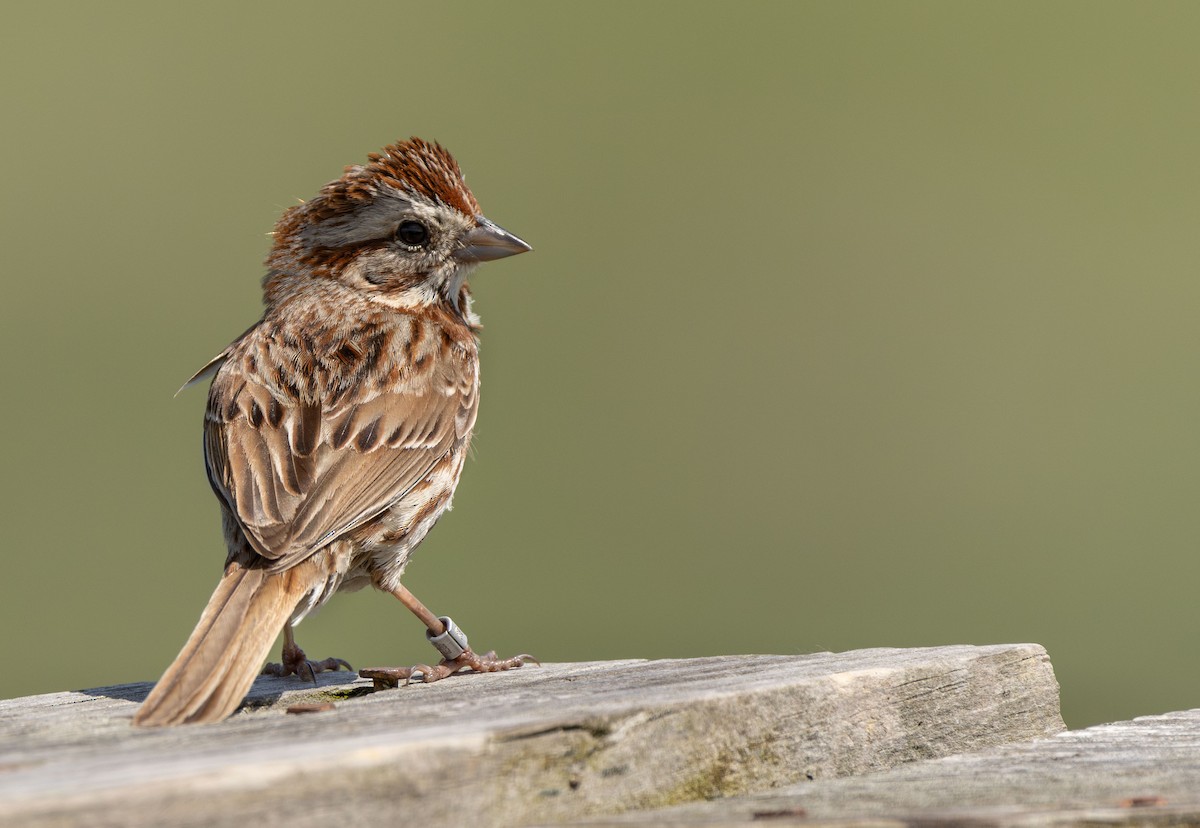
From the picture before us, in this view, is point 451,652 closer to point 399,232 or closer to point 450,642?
point 450,642

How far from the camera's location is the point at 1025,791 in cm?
263

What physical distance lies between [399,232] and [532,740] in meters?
3.66

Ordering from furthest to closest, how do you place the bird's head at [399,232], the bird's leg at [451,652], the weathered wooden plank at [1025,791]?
the bird's head at [399,232], the bird's leg at [451,652], the weathered wooden plank at [1025,791]

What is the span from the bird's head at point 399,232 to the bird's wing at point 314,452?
701 millimetres

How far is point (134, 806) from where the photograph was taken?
207 centimetres

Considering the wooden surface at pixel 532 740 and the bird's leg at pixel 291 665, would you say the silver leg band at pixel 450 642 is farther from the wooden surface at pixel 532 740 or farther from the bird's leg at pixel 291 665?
the wooden surface at pixel 532 740

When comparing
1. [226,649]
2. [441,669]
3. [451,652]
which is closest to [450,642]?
[451,652]

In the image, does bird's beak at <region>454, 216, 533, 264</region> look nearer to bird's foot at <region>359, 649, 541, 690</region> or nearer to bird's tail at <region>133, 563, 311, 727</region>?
bird's foot at <region>359, 649, 541, 690</region>

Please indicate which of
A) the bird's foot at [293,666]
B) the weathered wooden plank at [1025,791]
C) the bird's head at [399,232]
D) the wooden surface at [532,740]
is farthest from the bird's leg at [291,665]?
the weathered wooden plank at [1025,791]

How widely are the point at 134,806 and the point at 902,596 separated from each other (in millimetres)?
8636

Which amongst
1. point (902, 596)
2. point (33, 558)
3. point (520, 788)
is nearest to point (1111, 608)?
point (902, 596)

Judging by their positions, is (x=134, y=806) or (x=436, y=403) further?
(x=436, y=403)

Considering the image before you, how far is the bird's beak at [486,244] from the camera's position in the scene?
5.93 m

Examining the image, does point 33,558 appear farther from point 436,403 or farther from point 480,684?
point 480,684
